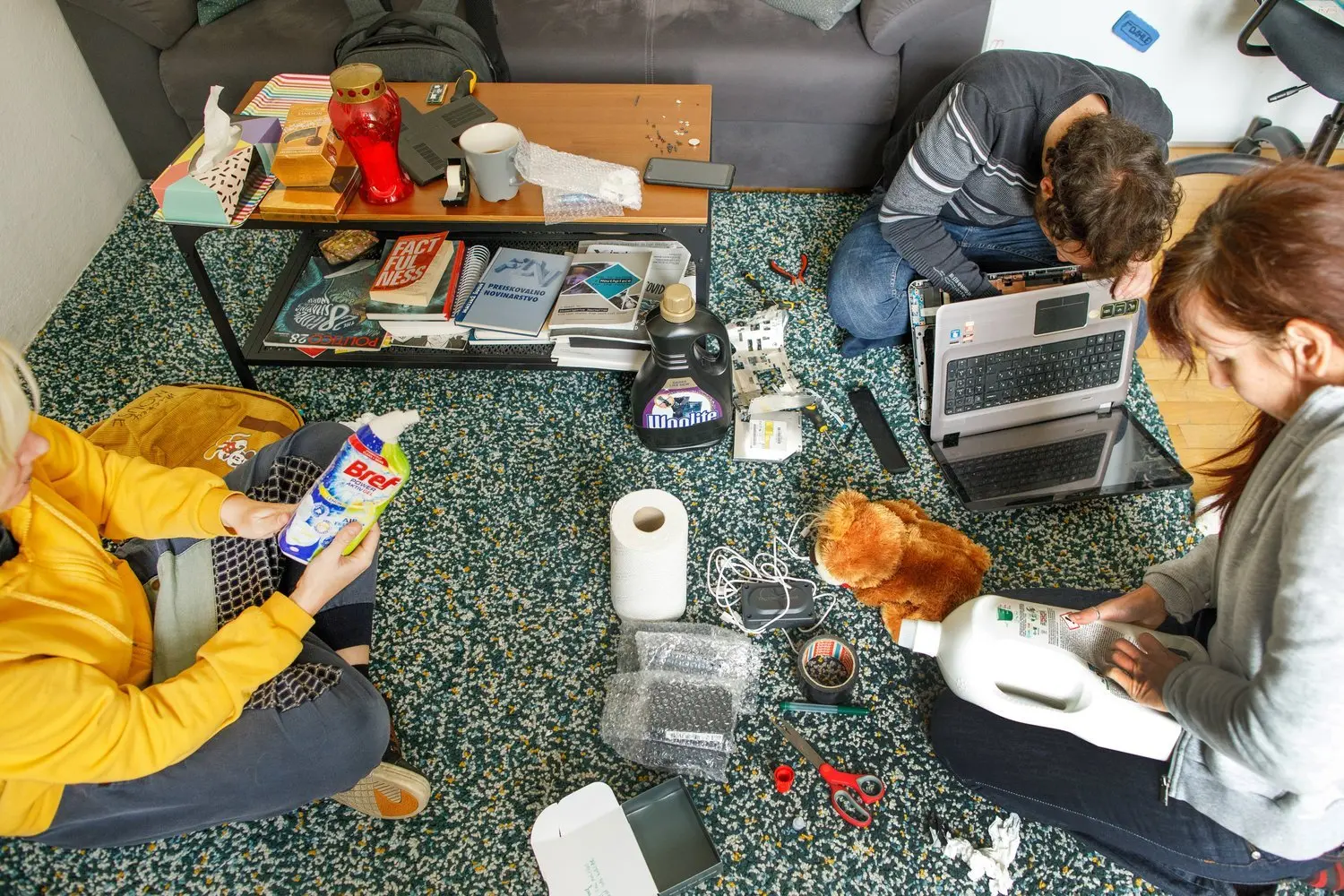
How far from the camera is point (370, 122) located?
1522 millimetres

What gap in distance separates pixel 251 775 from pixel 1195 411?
194 centimetres

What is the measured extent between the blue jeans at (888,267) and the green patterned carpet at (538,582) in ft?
0.23

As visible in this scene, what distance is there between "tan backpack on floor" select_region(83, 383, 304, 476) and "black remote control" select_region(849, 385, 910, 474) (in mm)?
1179

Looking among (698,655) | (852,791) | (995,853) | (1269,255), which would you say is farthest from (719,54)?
(995,853)

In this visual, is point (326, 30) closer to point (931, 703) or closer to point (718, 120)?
point (718, 120)

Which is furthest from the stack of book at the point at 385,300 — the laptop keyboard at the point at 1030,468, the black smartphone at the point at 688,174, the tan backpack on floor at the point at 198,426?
the laptop keyboard at the point at 1030,468

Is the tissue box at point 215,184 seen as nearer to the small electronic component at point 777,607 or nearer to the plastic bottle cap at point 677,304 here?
the plastic bottle cap at point 677,304

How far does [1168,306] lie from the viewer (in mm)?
989

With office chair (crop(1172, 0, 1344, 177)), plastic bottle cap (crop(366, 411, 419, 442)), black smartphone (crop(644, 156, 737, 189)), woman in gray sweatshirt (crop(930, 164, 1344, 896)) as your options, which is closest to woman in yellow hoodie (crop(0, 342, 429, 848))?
→ plastic bottle cap (crop(366, 411, 419, 442))

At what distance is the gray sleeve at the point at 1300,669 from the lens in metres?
0.82

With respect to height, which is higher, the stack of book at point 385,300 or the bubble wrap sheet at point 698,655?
the stack of book at point 385,300

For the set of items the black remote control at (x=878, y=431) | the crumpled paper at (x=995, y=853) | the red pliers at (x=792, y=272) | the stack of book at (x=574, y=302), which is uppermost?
the stack of book at (x=574, y=302)

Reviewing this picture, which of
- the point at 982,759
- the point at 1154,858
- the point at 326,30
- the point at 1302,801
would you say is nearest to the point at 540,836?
the point at 982,759

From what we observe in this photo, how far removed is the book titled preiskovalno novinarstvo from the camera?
1.78 meters
